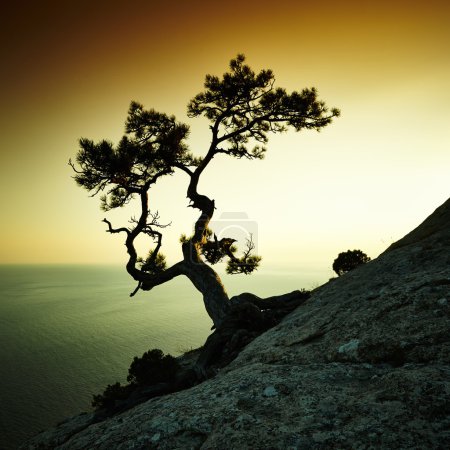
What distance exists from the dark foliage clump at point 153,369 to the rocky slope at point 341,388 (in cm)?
370

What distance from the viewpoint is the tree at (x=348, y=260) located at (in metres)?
16.0

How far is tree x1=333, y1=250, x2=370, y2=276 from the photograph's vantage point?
16031mm

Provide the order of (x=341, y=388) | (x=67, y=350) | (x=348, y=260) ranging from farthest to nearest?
(x=67, y=350) < (x=348, y=260) < (x=341, y=388)

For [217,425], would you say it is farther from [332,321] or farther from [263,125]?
[263,125]

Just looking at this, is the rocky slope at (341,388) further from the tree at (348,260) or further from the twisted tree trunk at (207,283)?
the tree at (348,260)

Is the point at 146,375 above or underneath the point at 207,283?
underneath

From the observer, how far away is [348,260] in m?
16.2

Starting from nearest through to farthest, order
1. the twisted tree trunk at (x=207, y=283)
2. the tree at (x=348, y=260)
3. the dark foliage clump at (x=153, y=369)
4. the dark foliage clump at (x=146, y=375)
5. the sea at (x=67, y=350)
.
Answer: the dark foliage clump at (x=146, y=375) → the dark foliage clump at (x=153, y=369) → the twisted tree trunk at (x=207, y=283) → the tree at (x=348, y=260) → the sea at (x=67, y=350)

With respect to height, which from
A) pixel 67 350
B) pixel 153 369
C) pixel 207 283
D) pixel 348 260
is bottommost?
pixel 67 350

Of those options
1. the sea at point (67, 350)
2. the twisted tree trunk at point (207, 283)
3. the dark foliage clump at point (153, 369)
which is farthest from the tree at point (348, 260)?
the dark foliage clump at point (153, 369)

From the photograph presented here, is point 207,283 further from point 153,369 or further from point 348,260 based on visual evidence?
point 348,260

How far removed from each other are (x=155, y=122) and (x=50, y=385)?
154 feet

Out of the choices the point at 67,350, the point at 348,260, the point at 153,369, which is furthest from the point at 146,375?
the point at 67,350

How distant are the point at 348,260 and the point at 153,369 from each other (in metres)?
12.1
